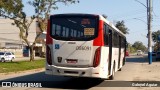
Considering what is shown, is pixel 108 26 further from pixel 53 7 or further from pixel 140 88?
pixel 53 7

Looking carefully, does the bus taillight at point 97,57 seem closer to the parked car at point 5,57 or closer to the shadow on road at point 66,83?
the shadow on road at point 66,83

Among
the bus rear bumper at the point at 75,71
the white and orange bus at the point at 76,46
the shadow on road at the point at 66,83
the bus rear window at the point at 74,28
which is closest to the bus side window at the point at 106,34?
the white and orange bus at the point at 76,46

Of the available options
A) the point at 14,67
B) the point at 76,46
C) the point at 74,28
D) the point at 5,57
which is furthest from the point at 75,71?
the point at 5,57

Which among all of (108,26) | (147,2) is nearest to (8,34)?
(147,2)

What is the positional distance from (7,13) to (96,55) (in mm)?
24511

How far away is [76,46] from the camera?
15.5m

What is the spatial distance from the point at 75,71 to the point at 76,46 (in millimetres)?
1070

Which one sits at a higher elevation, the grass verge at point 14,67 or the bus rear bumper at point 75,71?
the bus rear bumper at point 75,71

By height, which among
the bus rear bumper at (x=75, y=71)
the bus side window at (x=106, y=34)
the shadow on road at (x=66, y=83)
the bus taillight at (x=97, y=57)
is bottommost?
the shadow on road at (x=66, y=83)

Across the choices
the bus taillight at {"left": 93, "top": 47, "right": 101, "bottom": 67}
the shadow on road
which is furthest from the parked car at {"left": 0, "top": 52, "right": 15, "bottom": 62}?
the bus taillight at {"left": 93, "top": 47, "right": 101, "bottom": 67}

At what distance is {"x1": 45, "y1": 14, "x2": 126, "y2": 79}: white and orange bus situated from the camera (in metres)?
15.4

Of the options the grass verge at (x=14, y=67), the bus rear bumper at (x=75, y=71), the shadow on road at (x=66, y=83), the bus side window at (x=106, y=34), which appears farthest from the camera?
the grass verge at (x=14, y=67)

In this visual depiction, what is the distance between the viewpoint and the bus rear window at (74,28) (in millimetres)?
15562

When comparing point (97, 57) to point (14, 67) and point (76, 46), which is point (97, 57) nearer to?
point (76, 46)
